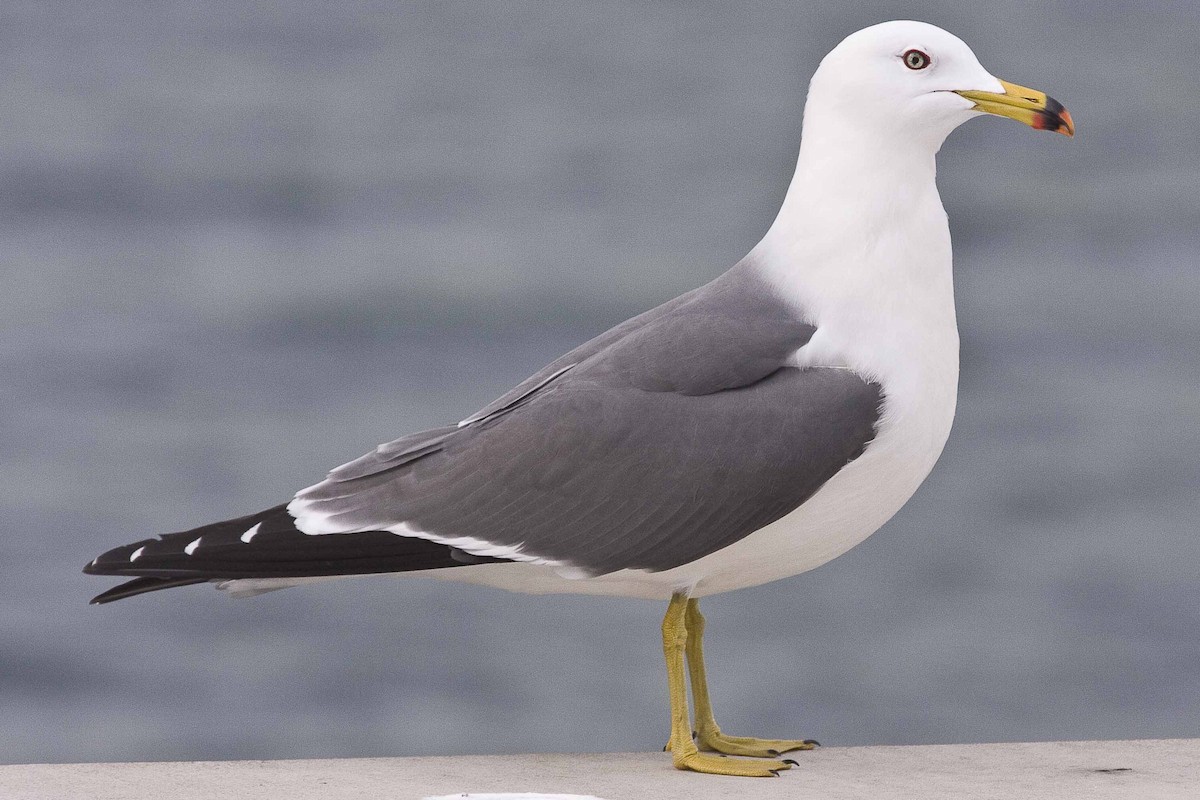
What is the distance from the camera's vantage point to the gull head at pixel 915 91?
483 cm

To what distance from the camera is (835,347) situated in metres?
4.71

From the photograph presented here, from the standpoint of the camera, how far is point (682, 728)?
4785mm

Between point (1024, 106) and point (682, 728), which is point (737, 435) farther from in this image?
point (1024, 106)

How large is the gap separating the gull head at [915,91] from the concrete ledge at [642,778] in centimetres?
165

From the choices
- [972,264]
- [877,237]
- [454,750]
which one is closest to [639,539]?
[877,237]

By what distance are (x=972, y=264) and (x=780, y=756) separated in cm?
1017

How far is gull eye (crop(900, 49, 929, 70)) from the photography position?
191 inches

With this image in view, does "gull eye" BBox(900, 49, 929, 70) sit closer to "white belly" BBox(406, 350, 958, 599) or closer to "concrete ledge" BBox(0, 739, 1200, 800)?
"white belly" BBox(406, 350, 958, 599)

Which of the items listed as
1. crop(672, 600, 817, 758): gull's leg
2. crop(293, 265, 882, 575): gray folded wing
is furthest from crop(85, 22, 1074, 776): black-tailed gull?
crop(672, 600, 817, 758): gull's leg

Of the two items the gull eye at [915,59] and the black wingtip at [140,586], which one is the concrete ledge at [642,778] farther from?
the gull eye at [915,59]

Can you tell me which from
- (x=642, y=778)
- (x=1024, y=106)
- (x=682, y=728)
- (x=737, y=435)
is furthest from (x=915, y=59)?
(x=642, y=778)

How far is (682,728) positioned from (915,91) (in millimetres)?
1774

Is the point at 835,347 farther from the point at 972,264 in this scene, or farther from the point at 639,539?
the point at 972,264

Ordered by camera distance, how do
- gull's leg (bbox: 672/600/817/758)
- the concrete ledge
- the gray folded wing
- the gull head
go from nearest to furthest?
the concrete ledge → the gray folded wing → the gull head → gull's leg (bbox: 672/600/817/758)
